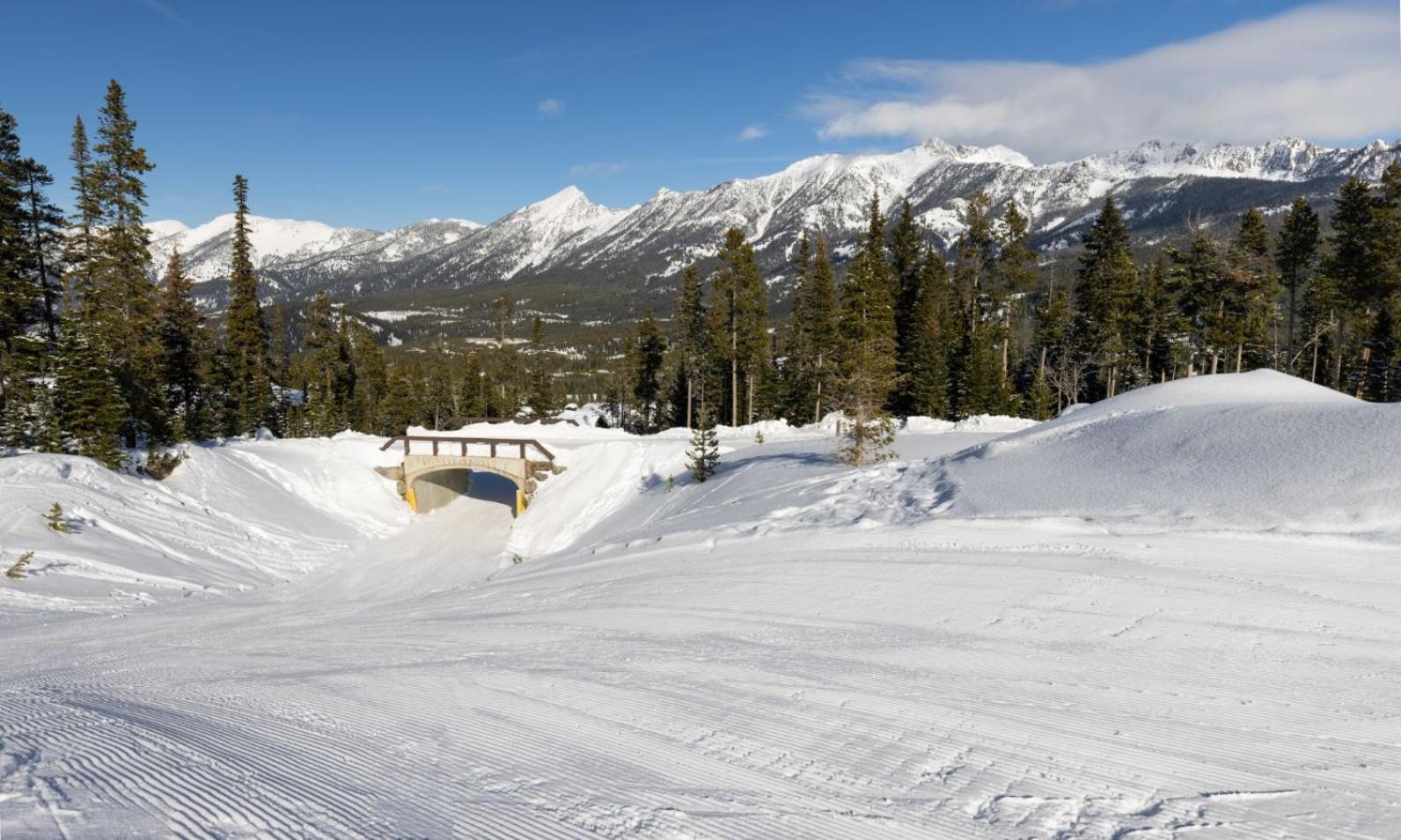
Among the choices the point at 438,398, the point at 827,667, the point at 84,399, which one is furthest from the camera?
the point at 438,398

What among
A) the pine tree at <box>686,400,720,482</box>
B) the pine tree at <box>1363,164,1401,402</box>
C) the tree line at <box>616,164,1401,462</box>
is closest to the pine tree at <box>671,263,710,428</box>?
the tree line at <box>616,164,1401,462</box>

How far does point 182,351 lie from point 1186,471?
155 ft

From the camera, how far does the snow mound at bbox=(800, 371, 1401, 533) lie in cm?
1170

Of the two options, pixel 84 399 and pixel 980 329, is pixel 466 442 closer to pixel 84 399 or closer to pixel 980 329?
pixel 84 399

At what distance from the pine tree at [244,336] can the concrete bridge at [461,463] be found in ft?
69.8

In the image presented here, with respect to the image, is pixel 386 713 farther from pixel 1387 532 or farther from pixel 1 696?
pixel 1387 532

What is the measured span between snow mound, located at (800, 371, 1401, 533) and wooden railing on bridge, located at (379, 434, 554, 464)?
17.1 m

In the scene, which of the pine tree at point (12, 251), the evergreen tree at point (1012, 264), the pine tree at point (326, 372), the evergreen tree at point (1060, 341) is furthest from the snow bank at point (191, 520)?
the evergreen tree at point (1060, 341)

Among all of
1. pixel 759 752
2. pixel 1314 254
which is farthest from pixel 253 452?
pixel 1314 254

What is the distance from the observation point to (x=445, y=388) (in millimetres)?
73125

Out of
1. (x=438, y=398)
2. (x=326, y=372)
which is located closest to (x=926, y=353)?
(x=326, y=372)

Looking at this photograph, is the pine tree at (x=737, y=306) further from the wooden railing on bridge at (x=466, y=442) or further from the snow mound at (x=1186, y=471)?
the snow mound at (x=1186, y=471)

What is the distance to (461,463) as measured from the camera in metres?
32.5

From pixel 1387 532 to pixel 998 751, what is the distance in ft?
32.1
